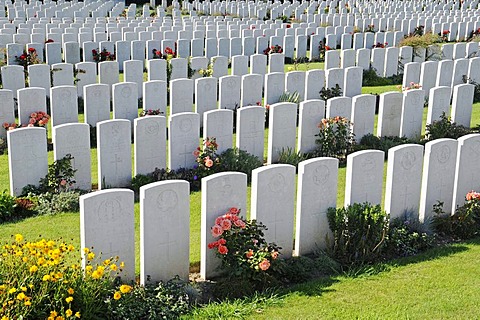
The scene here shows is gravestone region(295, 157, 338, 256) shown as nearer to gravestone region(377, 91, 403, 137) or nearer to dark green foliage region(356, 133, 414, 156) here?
dark green foliage region(356, 133, 414, 156)

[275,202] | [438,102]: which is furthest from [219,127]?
[438,102]

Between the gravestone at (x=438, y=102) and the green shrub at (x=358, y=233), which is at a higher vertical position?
the gravestone at (x=438, y=102)

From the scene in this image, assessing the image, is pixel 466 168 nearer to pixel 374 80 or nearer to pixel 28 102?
pixel 28 102

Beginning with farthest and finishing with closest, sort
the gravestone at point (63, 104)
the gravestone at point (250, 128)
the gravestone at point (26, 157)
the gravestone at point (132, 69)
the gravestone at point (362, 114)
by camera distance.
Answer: the gravestone at point (132, 69) < the gravestone at point (63, 104) < the gravestone at point (362, 114) < the gravestone at point (250, 128) < the gravestone at point (26, 157)

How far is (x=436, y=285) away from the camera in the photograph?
6242 millimetres

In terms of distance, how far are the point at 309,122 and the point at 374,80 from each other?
6646 millimetres

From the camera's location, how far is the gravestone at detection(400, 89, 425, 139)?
36.3 feet

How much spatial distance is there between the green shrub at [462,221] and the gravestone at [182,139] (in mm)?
3376

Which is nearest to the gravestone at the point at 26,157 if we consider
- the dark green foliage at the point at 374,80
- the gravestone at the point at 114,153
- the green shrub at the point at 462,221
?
the gravestone at the point at 114,153

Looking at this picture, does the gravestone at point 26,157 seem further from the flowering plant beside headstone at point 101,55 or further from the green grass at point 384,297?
the flowering plant beside headstone at point 101,55

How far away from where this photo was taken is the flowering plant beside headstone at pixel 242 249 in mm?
6090

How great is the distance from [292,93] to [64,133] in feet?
17.5

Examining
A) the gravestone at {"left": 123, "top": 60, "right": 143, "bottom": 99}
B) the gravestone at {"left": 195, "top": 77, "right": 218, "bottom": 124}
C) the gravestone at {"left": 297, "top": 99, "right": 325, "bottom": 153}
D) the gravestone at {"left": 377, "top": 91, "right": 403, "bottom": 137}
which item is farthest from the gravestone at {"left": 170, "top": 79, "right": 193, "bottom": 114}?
the gravestone at {"left": 377, "top": 91, "right": 403, "bottom": 137}

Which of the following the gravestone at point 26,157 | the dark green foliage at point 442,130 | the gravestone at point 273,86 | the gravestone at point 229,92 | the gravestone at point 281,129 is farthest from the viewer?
the gravestone at point 273,86
